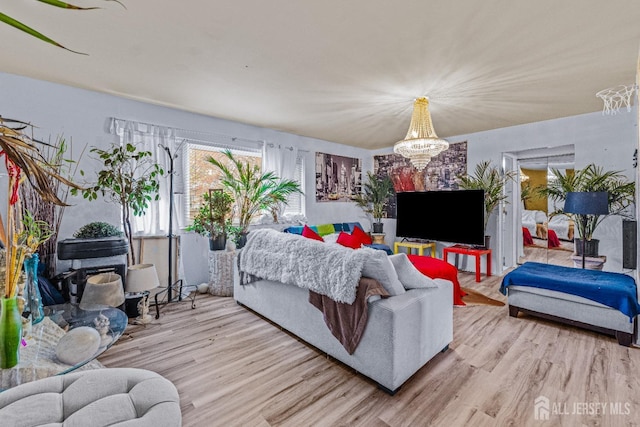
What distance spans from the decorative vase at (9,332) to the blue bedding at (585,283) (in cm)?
386

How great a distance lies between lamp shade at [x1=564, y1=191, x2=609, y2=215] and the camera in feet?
10.6

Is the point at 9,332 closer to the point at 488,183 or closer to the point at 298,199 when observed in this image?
the point at 298,199

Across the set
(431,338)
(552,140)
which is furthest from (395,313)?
(552,140)

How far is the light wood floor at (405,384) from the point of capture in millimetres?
1799

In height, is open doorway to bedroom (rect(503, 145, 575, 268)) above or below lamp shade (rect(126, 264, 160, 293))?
above

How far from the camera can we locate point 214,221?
12.9ft

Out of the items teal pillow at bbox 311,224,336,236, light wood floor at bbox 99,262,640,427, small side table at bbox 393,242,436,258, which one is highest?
teal pillow at bbox 311,224,336,236

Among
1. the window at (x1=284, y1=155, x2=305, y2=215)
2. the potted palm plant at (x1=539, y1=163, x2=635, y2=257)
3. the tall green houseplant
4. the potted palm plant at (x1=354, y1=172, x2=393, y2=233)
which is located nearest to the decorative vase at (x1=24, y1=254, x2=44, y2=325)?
the tall green houseplant

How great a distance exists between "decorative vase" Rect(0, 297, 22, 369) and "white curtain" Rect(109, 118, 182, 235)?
7.70ft

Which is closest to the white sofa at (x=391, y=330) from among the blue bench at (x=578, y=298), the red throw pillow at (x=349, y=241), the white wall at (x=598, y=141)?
the blue bench at (x=578, y=298)

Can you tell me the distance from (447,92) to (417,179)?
2.67 metres

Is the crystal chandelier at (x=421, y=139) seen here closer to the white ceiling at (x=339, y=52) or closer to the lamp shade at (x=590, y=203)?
the white ceiling at (x=339, y=52)

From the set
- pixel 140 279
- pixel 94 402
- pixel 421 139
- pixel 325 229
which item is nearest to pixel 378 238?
pixel 325 229

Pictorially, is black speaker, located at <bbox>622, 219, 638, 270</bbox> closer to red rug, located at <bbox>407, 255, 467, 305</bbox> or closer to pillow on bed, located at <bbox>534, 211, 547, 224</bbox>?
pillow on bed, located at <bbox>534, 211, 547, 224</bbox>
